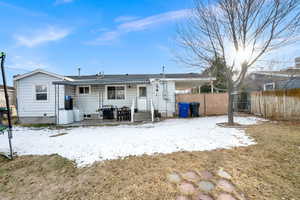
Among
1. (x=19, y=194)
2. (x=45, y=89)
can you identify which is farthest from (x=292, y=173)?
(x=45, y=89)

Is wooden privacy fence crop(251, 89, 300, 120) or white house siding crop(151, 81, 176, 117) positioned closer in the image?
wooden privacy fence crop(251, 89, 300, 120)

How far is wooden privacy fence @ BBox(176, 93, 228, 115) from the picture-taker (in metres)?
11.6

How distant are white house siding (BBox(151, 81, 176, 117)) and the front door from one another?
73 centimetres

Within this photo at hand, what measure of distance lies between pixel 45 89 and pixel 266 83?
66.8 ft

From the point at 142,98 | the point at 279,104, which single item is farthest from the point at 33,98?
the point at 279,104

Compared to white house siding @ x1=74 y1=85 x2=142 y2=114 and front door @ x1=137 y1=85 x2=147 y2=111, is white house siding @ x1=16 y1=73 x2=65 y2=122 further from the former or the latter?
front door @ x1=137 y1=85 x2=147 y2=111

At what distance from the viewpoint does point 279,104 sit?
855 centimetres

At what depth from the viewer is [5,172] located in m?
3.36

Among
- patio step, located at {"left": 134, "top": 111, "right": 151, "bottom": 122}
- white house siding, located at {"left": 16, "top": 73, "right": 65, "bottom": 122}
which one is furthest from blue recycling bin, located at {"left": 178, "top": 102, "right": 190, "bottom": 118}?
white house siding, located at {"left": 16, "top": 73, "right": 65, "bottom": 122}

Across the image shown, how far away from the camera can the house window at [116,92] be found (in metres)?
11.2

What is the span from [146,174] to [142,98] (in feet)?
27.7

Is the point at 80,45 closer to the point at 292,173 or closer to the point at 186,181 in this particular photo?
the point at 186,181

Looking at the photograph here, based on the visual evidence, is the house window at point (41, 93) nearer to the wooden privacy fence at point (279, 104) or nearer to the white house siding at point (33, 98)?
the white house siding at point (33, 98)

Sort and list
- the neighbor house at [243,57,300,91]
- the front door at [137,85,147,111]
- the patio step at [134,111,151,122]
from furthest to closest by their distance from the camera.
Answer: the neighbor house at [243,57,300,91] → the front door at [137,85,147,111] → the patio step at [134,111,151,122]
